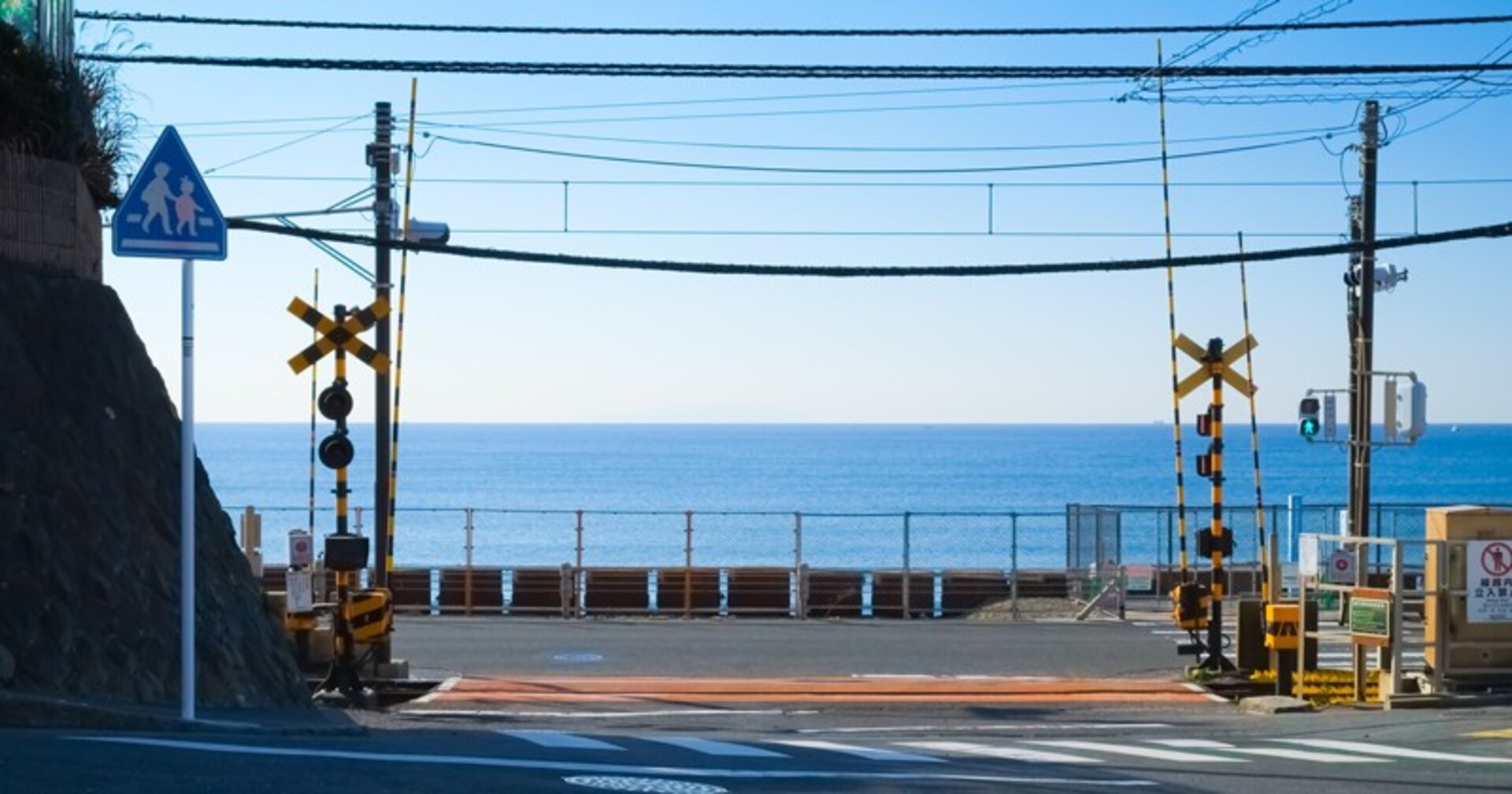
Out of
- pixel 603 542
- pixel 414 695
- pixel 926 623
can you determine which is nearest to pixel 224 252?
pixel 414 695

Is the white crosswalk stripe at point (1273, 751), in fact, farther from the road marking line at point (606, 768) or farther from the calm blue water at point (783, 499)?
the calm blue water at point (783, 499)

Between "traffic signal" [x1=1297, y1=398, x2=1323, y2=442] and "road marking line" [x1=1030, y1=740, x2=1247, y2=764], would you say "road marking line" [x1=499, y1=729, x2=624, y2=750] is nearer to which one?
"road marking line" [x1=1030, y1=740, x2=1247, y2=764]

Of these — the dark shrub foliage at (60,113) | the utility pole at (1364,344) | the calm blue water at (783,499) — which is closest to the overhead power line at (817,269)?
the dark shrub foliage at (60,113)

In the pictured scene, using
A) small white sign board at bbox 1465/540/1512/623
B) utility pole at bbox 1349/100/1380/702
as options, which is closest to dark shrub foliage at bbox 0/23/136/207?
small white sign board at bbox 1465/540/1512/623

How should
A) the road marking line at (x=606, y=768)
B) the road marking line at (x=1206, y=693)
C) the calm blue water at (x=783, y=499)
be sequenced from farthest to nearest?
the calm blue water at (x=783, y=499)
the road marking line at (x=1206, y=693)
the road marking line at (x=606, y=768)

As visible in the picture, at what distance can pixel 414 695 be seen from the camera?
20391 millimetres

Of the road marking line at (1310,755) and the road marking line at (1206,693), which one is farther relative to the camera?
the road marking line at (1206,693)

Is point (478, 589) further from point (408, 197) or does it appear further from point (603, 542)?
point (603, 542)

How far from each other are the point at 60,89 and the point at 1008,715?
1061cm

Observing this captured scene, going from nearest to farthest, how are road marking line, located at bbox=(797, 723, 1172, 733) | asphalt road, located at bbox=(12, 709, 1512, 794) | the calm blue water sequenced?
asphalt road, located at bbox=(12, 709, 1512, 794) → road marking line, located at bbox=(797, 723, 1172, 733) → the calm blue water

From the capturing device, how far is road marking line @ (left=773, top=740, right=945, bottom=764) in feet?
42.6

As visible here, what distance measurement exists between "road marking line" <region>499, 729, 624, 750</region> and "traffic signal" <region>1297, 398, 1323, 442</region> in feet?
54.6

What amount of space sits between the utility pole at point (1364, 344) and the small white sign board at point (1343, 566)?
11.3ft

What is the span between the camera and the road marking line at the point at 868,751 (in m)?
13.0
